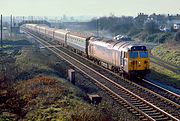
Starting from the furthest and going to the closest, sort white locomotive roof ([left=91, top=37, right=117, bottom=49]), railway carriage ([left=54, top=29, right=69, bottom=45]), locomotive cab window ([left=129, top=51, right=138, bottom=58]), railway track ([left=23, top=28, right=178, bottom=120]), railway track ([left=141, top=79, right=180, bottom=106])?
railway carriage ([left=54, top=29, right=69, bottom=45])
white locomotive roof ([left=91, top=37, right=117, bottom=49])
locomotive cab window ([left=129, top=51, right=138, bottom=58])
railway track ([left=141, top=79, right=180, bottom=106])
railway track ([left=23, top=28, right=178, bottom=120])

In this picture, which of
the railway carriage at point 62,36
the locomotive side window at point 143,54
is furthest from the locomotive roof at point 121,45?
the railway carriage at point 62,36

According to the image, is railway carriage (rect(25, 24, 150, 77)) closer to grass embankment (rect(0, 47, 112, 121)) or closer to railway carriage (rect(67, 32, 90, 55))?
railway carriage (rect(67, 32, 90, 55))

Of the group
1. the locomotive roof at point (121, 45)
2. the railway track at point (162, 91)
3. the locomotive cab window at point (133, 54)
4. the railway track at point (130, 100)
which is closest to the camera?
the railway track at point (130, 100)

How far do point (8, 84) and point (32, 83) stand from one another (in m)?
1.81

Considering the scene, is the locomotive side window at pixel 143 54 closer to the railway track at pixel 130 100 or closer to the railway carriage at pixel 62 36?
the railway track at pixel 130 100

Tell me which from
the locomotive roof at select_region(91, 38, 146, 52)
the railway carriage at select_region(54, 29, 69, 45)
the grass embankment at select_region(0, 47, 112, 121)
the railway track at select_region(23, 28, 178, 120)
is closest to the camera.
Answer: the grass embankment at select_region(0, 47, 112, 121)

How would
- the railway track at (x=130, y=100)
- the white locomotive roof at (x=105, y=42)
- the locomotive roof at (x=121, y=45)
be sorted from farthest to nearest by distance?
the white locomotive roof at (x=105, y=42), the locomotive roof at (x=121, y=45), the railway track at (x=130, y=100)

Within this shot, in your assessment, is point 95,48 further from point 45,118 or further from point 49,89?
point 45,118

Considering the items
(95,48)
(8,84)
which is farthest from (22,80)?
(95,48)

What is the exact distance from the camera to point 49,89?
2289 centimetres

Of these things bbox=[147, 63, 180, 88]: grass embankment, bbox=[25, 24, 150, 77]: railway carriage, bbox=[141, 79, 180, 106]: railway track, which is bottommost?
bbox=[147, 63, 180, 88]: grass embankment

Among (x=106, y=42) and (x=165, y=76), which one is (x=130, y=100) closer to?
(x=165, y=76)

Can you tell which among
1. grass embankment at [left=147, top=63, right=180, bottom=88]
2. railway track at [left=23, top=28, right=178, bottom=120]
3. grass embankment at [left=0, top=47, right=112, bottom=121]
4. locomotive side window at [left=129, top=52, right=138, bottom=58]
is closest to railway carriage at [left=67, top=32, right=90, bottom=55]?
grass embankment at [left=147, top=63, right=180, bottom=88]

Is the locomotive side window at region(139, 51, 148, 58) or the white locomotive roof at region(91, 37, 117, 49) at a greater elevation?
the white locomotive roof at region(91, 37, 117, 49)
